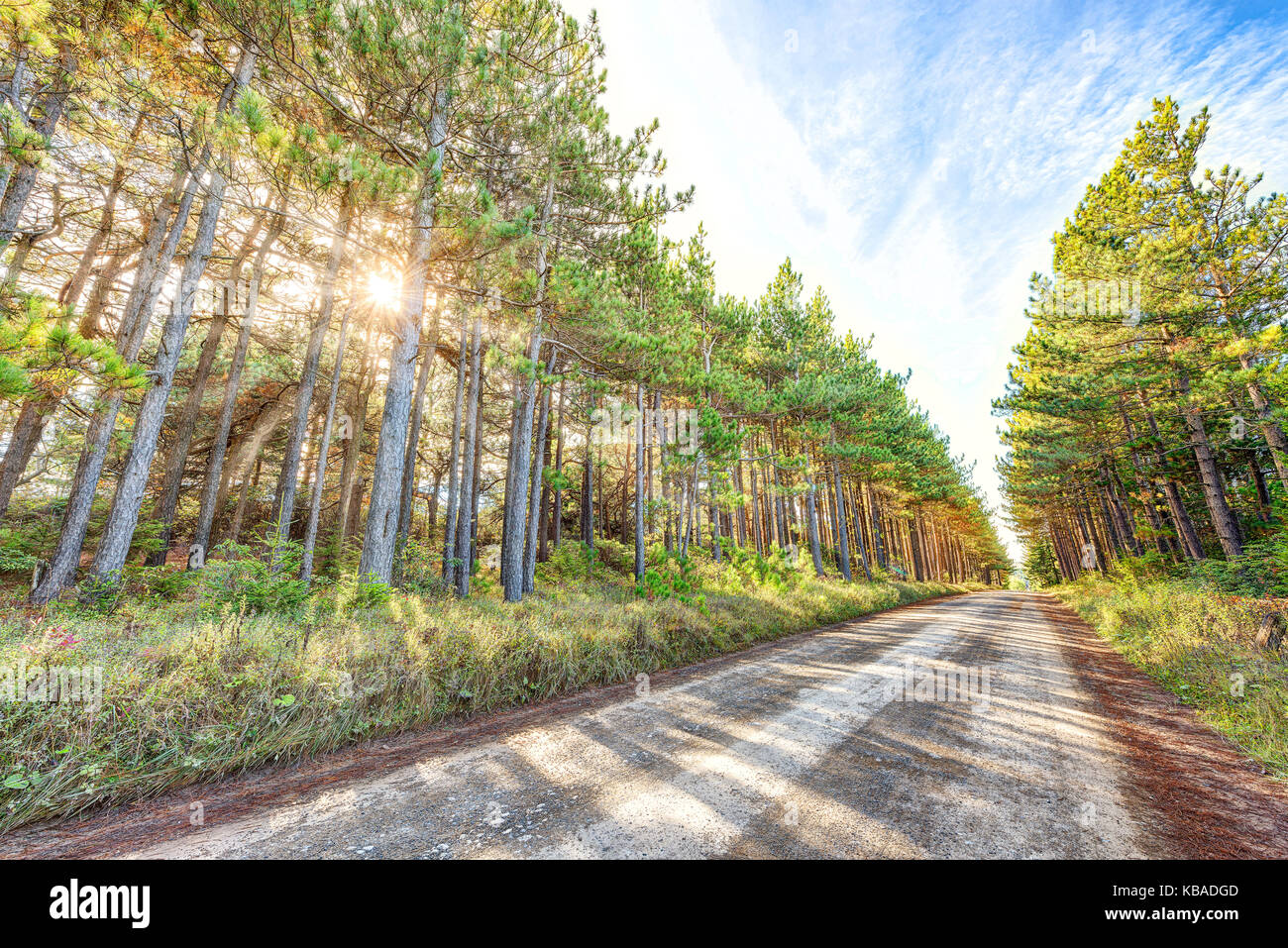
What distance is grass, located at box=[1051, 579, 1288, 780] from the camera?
3.98m

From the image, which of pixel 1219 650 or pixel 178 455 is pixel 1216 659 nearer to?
pixel 1219 650

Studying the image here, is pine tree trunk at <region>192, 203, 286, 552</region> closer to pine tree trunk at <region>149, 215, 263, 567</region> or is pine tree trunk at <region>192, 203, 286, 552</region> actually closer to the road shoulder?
pine tree trunk at <region>149, 215, 263, 567</region>

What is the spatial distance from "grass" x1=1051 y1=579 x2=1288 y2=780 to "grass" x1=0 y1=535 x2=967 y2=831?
19.6 ft

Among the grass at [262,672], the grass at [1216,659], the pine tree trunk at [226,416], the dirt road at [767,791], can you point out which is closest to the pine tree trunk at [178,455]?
the pine tree trunk at [226,416]

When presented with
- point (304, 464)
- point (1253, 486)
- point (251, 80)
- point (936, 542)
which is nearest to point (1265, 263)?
point (1253, 486)

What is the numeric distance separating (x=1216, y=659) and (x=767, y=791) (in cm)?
754

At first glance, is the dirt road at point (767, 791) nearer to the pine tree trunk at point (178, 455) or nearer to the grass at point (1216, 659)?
the grass at point (1216, 659)

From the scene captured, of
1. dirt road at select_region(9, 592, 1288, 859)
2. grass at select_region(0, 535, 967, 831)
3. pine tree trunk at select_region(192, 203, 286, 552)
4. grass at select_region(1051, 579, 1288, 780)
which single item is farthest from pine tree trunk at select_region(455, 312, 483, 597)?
grass at select_region(1051, 579, 1288, 780)

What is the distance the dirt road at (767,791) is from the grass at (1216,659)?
10.9 inches

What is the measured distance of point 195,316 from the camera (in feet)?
39.5

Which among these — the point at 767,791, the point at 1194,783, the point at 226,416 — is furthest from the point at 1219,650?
the point at 226,416

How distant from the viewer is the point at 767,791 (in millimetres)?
2883

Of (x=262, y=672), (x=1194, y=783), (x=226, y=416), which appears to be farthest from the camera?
(x=226, y=416)

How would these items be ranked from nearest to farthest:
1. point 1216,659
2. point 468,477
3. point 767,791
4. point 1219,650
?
point 767,791 < point 1216,659 < point 1219,650 < point 468,477
